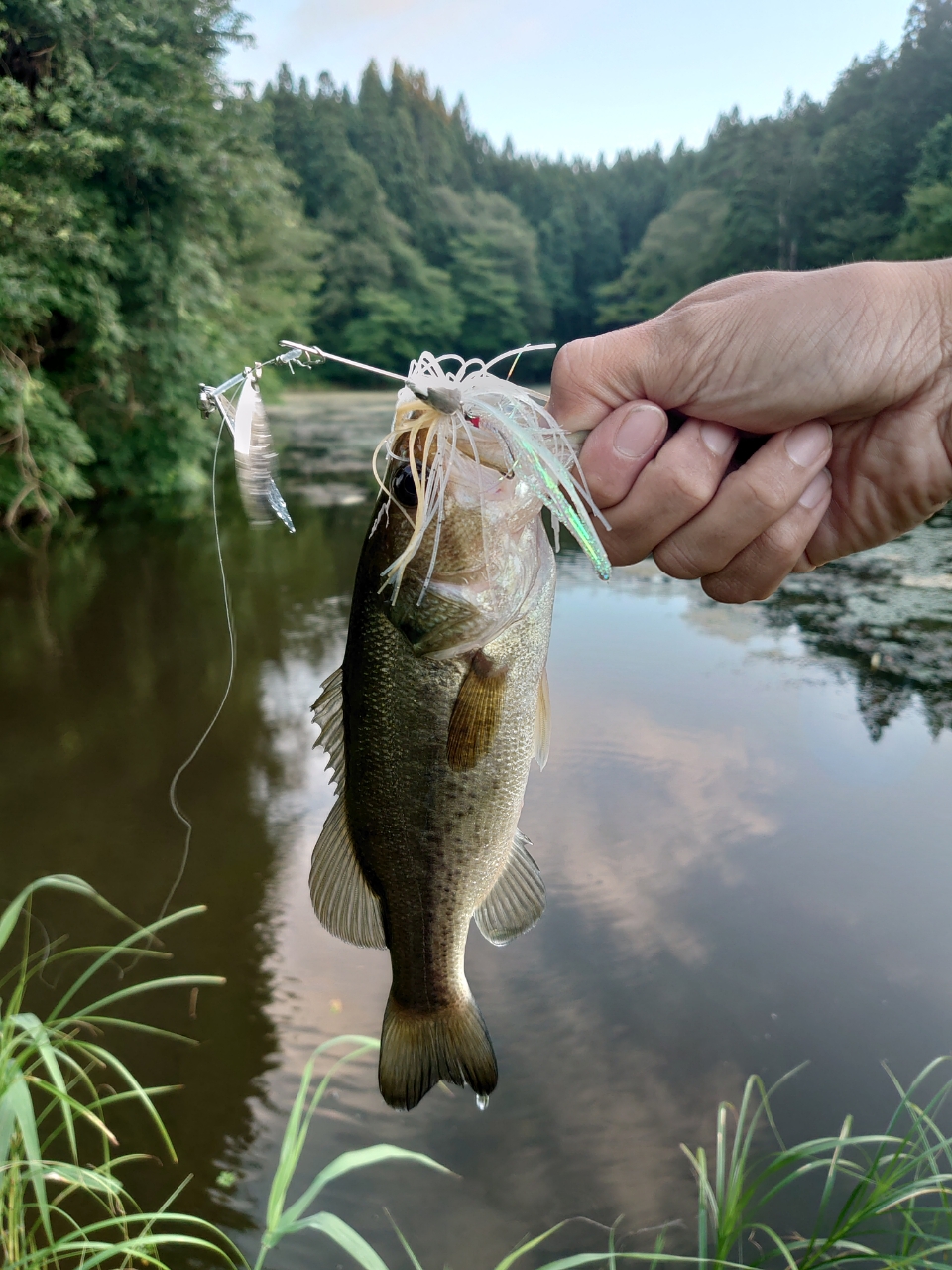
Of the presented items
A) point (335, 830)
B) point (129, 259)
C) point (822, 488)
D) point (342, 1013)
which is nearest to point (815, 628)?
point (342, 1013)

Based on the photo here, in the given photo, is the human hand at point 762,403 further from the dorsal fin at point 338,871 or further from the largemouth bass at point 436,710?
the dorsal fin at point 338,871

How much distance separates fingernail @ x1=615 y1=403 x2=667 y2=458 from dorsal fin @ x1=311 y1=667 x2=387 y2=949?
0.74 metres

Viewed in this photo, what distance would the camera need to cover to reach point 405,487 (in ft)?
4.64

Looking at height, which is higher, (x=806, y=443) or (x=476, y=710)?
(x=806, y=443)

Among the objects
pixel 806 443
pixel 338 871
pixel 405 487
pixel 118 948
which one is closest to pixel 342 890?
pixel 338 871

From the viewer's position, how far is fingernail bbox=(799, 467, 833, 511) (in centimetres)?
191

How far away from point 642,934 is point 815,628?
5532 mm

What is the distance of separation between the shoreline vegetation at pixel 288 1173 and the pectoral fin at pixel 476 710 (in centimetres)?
98

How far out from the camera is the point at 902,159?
30.3 meters

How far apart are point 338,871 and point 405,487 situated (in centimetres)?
79

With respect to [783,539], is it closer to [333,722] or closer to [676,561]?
[676,561]

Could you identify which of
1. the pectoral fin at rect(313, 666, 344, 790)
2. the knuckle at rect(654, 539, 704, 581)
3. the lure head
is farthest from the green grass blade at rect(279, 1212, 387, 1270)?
the knuckle at rect(654, 539, 704, 581)

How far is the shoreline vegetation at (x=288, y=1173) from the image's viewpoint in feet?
6.26

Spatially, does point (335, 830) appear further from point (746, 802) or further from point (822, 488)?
point (746, 802)
